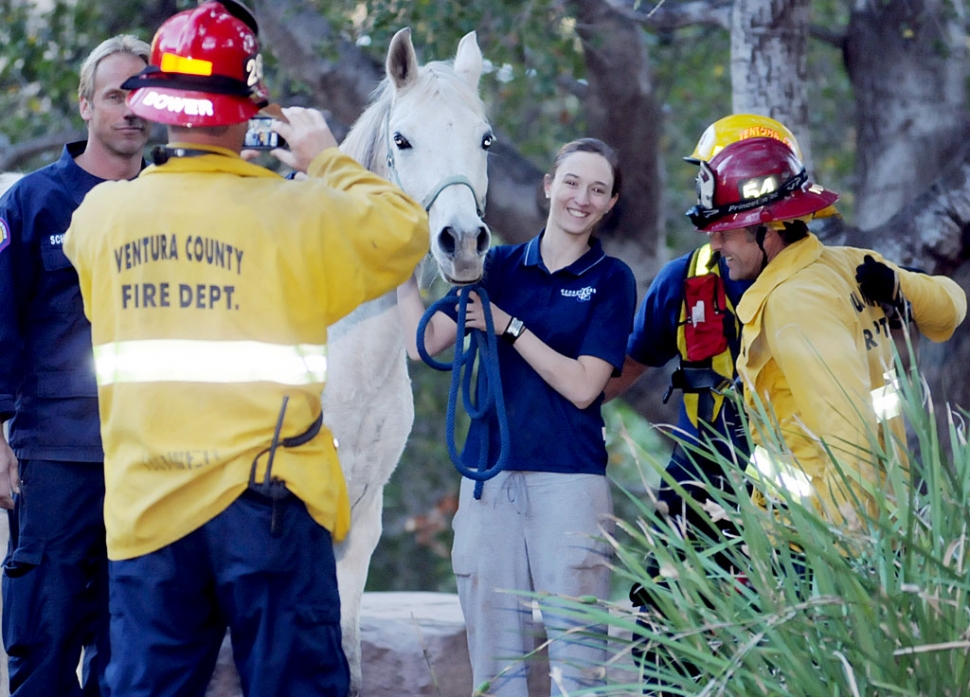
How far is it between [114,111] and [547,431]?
1551mm

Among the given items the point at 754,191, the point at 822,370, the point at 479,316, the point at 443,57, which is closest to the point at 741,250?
the point at 754,191

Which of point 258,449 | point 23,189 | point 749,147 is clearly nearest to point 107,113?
point 23,189

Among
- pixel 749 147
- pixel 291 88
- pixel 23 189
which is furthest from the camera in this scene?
pixel 291 88

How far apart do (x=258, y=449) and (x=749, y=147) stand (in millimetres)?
1606

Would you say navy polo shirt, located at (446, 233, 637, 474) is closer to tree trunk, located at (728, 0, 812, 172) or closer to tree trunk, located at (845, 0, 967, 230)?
tree trunk, located at (728, 0, 812, 172)

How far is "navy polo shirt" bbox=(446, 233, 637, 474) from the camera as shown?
3441mm

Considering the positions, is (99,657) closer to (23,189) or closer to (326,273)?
(23,189)

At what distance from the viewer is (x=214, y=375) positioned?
2.38 metres

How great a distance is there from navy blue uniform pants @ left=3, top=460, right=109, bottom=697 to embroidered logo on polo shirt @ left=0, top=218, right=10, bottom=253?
0.61m

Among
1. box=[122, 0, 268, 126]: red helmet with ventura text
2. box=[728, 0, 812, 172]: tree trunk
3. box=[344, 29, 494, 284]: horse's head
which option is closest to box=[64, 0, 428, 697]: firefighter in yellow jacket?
box=[122, 0, 268, 126]: red helmet with ventura text

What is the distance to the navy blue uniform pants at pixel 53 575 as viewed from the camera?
10.5ft

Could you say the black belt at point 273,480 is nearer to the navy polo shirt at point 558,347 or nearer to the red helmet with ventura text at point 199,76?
the red helmet with ventura text at point 199,76

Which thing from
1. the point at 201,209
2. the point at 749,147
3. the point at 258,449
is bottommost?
the point at 258,449

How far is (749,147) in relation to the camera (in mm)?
3195
